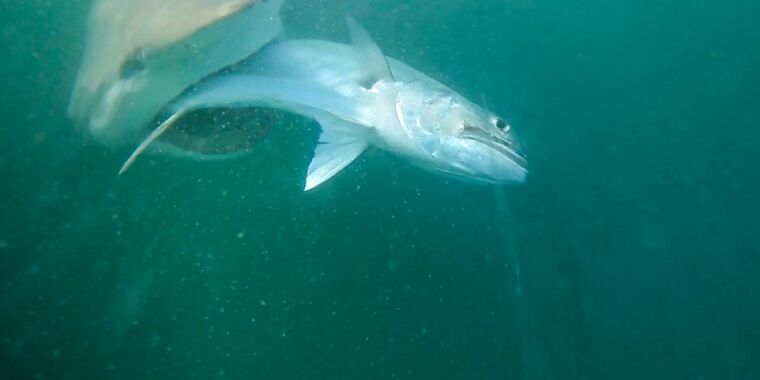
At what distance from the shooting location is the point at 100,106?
375 centimetres

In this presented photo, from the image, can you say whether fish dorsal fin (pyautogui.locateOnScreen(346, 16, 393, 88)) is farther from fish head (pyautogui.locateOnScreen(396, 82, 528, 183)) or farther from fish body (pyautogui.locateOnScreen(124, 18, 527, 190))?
fish head (pyautogui.locateOnScreen(396, 82, 528, 183))

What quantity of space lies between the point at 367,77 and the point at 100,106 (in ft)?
6.14

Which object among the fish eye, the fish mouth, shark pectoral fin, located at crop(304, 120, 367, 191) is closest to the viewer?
the fish mouth

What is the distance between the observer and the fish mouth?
3713 millimetres

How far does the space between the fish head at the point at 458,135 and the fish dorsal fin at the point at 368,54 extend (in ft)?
0.69

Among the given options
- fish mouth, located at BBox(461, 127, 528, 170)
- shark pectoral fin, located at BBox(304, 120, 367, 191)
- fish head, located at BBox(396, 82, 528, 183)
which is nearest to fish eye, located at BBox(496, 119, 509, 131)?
fish head, located at BBox(396, 82, 528, 183)

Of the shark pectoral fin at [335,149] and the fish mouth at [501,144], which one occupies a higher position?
the fish mouth at [501,144]

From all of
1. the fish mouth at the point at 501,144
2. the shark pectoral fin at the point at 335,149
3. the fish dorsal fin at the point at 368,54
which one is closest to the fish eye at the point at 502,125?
the fish mouth at the point at 501,144

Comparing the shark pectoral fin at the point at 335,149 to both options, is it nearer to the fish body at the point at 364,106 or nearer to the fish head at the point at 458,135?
the fish body at the point at 364,106

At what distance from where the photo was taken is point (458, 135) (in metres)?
3.80

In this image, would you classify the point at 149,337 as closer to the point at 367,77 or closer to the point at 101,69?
the point at 101,69

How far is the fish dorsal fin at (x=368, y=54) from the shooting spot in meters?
3.91

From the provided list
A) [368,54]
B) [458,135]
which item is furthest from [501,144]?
[368,54]

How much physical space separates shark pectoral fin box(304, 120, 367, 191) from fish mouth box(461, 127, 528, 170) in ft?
2.80
